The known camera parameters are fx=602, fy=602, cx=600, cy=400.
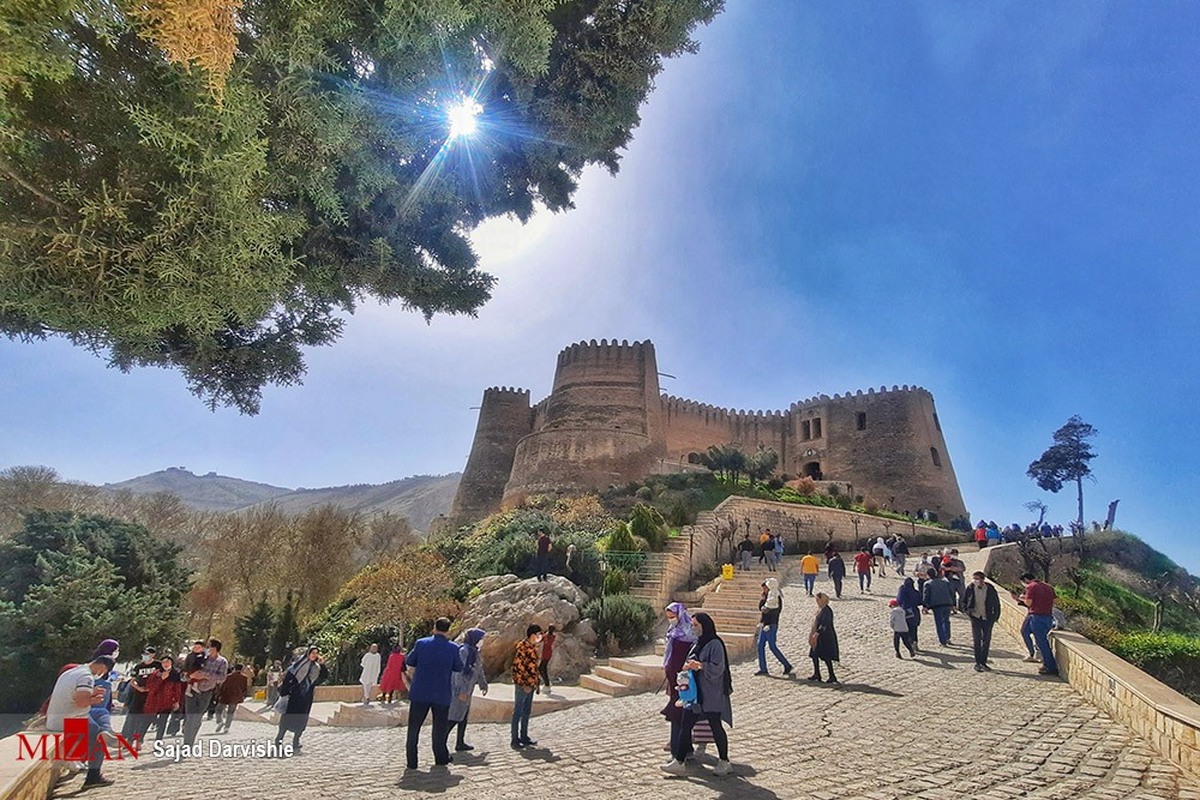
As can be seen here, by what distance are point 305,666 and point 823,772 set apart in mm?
6343

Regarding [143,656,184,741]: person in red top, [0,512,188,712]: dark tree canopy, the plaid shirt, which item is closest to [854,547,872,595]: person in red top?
the plaid shirt

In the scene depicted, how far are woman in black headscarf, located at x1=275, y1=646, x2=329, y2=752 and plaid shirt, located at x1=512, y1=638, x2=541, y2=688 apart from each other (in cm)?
309

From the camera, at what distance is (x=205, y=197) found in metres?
4.06

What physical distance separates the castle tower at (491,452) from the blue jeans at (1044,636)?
28.8 meters

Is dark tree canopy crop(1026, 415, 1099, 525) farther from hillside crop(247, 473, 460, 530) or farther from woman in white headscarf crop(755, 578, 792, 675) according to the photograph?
hillside crop(247, 473, 460, 530)

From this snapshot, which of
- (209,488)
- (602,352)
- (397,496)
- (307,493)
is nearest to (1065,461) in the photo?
(602,352)

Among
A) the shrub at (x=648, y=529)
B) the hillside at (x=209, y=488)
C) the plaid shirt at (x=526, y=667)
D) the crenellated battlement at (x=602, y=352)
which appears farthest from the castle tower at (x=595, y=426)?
the hillside at (x=209, y=488)

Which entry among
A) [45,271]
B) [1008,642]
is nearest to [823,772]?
[45,271]

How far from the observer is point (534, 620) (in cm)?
1249

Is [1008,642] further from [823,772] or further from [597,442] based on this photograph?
[597,442]

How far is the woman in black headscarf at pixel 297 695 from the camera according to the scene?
24.4ft

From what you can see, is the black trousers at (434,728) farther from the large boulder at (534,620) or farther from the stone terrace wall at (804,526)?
the stone terrace wall at (804,526)

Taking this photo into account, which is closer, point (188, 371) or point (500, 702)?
point (188, 371)

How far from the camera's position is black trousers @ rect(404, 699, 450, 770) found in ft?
17.4
